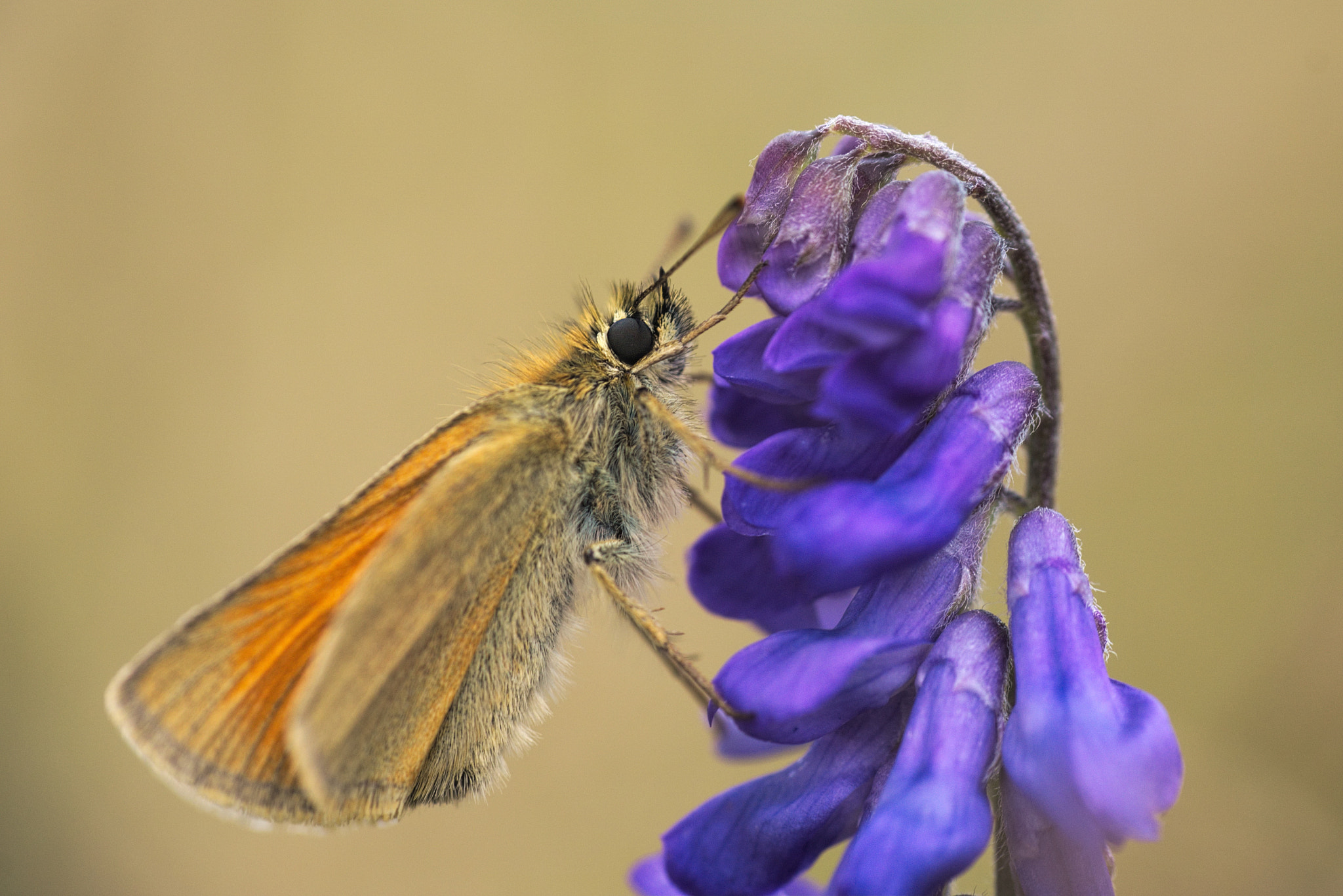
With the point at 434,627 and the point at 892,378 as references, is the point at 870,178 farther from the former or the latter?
the point at 434,627

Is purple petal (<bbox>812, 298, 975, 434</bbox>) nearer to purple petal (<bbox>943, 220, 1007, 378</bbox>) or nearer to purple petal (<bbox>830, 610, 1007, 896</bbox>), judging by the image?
purple petal (<bbox>943, 220, 1007, 378</bbox>)

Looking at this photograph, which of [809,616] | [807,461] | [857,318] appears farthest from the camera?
[809,616]

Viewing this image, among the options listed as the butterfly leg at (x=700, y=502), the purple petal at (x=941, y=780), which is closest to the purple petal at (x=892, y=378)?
the purple petal at (x=941, y=780)

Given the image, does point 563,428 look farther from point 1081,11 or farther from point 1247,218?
point 1081,11

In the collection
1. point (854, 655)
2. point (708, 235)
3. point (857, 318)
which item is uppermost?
point (708, 235)

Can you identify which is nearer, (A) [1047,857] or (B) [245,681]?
(A) [1047,857]

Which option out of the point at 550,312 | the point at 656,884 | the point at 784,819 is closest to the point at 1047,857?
the point at 784,819

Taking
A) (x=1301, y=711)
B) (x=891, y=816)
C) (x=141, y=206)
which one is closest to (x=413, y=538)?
(x=891, y=816)
